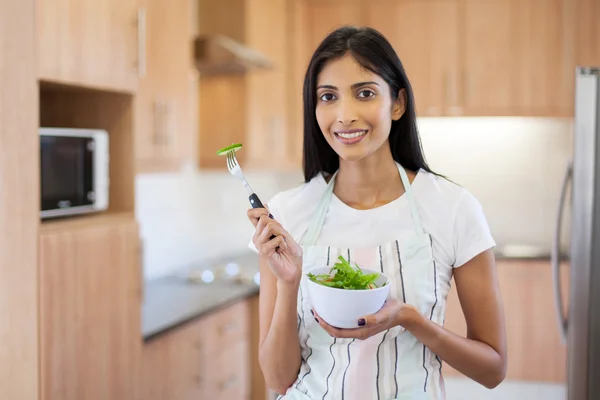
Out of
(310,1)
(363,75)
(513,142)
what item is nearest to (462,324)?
(513,142)

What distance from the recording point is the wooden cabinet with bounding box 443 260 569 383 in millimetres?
3795

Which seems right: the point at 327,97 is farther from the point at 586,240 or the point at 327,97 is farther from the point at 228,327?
the point at 228,327

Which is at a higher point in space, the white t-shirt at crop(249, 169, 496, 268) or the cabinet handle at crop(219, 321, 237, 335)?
the white t-shirt at crop(249, 169, 496, 268)

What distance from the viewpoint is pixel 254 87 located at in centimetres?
336

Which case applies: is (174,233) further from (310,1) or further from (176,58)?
(310,1)

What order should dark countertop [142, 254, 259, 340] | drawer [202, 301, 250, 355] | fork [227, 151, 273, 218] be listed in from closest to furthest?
fork [227, 151, 273, 218] < dark countertop [142, 254, 259, 340] < drawer [202, 301, 250, 355]

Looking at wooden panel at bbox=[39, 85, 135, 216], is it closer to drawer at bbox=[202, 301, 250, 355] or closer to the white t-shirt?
drawer at bbox=[202, 301, 250, 355]

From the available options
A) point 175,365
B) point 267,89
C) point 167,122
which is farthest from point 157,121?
point 267,89

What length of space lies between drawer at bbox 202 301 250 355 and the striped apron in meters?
1.35

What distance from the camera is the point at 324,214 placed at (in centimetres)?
136

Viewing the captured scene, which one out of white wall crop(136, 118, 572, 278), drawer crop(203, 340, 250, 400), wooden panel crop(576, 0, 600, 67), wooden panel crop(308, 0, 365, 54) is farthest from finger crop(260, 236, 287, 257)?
wooden panel crop(576, 0, 600, 67)

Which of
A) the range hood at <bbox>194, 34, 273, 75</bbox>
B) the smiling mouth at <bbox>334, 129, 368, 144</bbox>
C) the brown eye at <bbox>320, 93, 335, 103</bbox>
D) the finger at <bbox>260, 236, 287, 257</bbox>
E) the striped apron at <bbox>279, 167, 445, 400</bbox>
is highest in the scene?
the range hood at <bbox>194, 34, 273, 75</bbox>

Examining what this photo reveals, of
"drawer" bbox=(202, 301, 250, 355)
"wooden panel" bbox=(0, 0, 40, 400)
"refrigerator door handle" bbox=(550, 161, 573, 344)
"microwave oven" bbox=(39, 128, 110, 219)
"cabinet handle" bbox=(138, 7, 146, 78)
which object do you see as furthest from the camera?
"drawer" bbox=(202, 301, 250, 355)

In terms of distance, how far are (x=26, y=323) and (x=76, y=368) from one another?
0.25 metres
